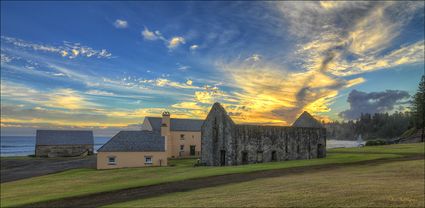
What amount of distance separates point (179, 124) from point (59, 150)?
3012 cm

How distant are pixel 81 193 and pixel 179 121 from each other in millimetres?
45560

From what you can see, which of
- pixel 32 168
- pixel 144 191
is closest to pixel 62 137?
pixel 32 168

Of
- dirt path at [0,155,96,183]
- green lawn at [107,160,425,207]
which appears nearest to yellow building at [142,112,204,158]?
dirt path at [0,155,96,183]

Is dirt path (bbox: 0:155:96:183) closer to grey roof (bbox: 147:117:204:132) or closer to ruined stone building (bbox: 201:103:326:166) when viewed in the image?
grey roof (bbox: 147:117:204:132)

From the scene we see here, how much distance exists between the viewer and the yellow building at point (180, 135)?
65000mm

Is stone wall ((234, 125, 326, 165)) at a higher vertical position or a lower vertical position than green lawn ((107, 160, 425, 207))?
higher

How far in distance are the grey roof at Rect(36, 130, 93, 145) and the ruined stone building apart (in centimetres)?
4393

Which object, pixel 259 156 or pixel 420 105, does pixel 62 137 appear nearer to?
pixel 259 156

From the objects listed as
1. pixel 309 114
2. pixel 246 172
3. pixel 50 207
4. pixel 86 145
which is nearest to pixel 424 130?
pixel 309 114

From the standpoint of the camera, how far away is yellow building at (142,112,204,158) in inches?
2559

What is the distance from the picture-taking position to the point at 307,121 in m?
56.7

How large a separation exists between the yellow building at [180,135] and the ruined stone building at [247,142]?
18305mm

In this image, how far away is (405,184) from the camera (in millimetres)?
20250

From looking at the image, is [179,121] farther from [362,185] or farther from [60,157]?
[362,185]
